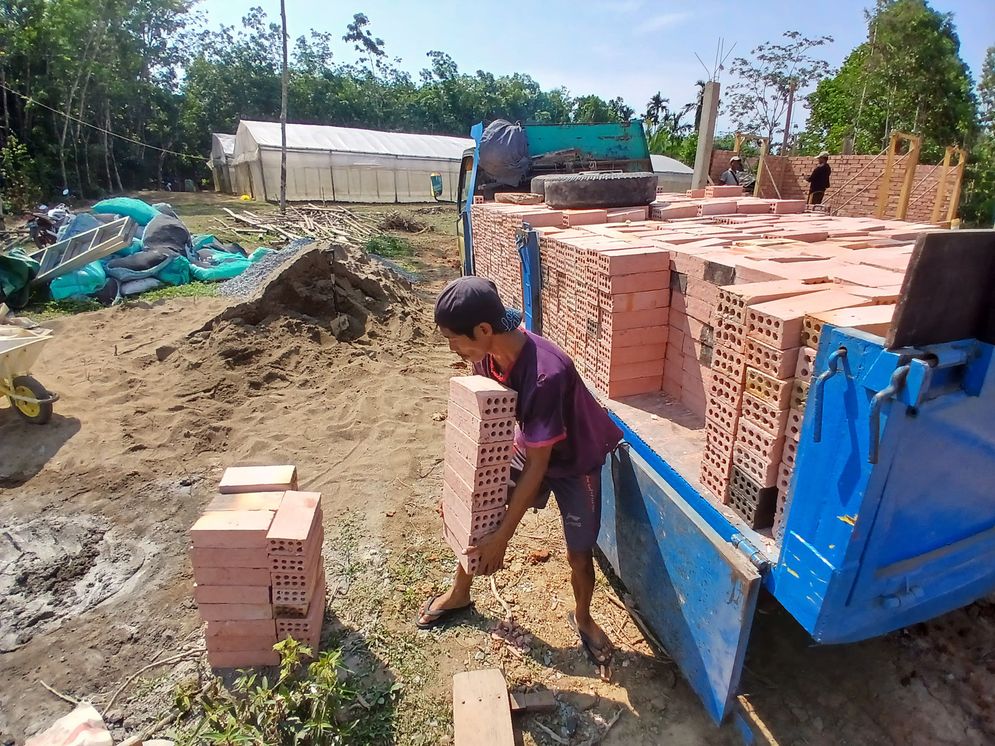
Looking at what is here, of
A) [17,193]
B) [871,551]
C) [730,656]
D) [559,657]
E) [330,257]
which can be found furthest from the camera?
[17,193]

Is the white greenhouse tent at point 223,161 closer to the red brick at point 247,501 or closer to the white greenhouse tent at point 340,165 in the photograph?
the white greenhouse tent at point 340,165

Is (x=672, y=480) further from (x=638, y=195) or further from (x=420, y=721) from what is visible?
(x=638, y=195)

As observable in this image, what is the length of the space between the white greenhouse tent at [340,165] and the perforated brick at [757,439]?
24.5 metres

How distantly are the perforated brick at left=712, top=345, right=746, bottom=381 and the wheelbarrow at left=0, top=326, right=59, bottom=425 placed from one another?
5.67 metres

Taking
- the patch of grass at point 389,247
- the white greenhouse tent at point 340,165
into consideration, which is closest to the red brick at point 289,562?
the patch of grass at point 389,247

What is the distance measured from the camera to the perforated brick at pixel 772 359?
186cm

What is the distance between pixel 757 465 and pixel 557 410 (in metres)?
0.77

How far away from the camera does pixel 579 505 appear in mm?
Answer: 2707

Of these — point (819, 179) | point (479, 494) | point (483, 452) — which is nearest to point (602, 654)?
point (479, 494)

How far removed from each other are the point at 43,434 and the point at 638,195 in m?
5.83

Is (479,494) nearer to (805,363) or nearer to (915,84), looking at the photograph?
(805,363)

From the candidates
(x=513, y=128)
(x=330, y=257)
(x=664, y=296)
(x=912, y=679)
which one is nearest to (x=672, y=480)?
(x=664, y=296)

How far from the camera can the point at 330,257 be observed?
24.9 ft

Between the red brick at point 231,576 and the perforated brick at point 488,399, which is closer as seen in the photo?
the perforated brick at point 488,399
